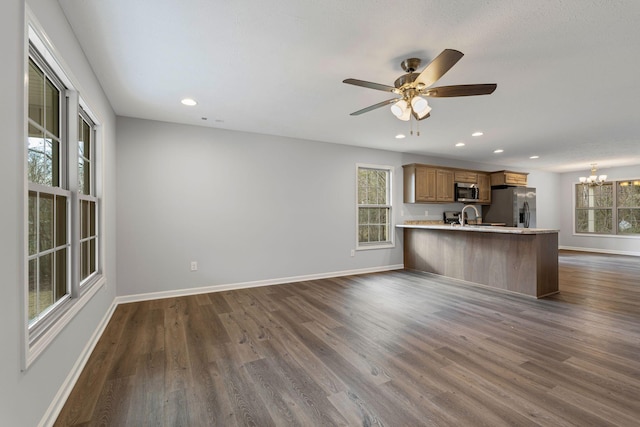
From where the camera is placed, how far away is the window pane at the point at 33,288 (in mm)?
1654

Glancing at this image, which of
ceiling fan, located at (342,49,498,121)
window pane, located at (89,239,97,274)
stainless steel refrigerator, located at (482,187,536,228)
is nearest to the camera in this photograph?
ceiling fan, located at (342,49,498,121)

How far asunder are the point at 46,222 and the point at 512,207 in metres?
8.18

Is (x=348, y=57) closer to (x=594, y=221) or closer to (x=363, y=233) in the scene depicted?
(x=363, y=233)

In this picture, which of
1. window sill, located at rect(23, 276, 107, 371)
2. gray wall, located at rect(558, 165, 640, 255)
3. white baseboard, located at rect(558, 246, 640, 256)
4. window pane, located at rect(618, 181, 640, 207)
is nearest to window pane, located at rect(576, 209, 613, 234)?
gray wall, located at rect(558, 165, 640, 255)

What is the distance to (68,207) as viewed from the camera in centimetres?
215

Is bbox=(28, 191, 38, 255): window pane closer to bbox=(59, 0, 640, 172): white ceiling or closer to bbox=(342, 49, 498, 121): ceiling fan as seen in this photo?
bbox=(59, 0, 640, 172): white ceiling

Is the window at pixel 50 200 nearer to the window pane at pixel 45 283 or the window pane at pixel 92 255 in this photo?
the window pane at pixel 45 283

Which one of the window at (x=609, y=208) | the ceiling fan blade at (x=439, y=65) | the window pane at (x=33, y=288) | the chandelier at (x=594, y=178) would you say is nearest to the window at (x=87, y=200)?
the window pane at (x=33, y=288)

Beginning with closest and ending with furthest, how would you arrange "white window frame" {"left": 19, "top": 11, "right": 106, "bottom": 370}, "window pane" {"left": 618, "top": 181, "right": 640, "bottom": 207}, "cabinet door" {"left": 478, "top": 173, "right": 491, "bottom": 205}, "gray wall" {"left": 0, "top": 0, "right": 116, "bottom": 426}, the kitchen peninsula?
"gray wall" {"left": 0, "top": 0, "right": 116, "bottom": 426}
"white window frame" {"left": 19, "top": 11, "right": 106, "bottom": 370}
the kitchen peninsula
"cabinet door" {"left": 478, "top": 173, "right": 491, "bottom": 205}
"window pane" {"left": 618, "top": 181, "right": 640, "bottom": 207}

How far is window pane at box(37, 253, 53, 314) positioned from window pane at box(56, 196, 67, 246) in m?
0.18

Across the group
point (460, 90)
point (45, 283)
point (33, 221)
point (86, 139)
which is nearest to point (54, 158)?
point (33, 221)

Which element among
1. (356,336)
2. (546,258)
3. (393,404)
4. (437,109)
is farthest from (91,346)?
(546,258)

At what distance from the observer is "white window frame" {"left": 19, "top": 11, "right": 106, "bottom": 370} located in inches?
53.7

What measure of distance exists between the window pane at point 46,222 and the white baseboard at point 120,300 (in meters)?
0.90
